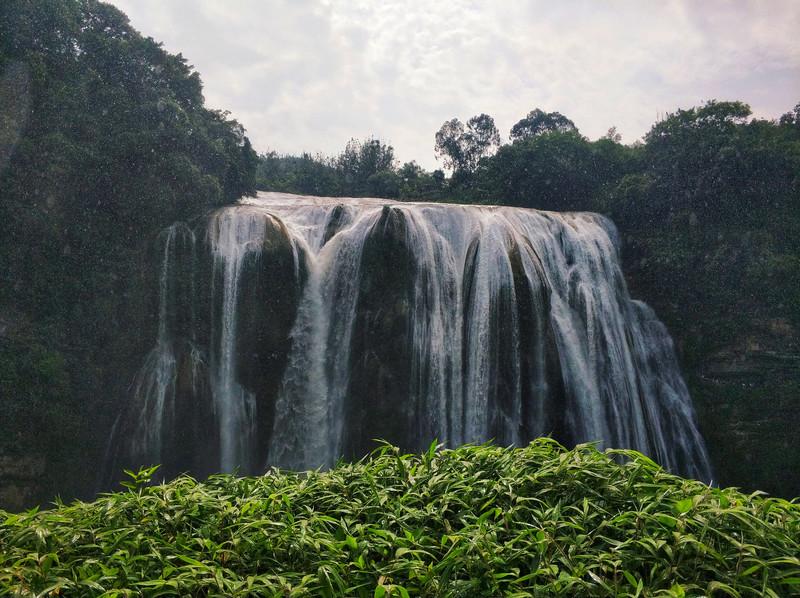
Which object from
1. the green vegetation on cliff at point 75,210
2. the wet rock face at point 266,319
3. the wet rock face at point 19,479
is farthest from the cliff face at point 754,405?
the wet rock face at point 19,479

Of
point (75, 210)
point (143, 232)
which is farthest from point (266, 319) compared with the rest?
point (75, 210)

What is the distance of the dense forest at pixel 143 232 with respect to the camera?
14.5 meters

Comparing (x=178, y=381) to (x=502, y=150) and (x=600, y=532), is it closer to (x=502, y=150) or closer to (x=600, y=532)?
(x=600, y=532)

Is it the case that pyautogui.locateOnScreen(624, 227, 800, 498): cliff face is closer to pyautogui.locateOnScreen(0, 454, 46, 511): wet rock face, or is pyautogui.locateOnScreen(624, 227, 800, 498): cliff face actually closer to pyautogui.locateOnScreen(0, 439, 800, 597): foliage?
pyautogui.locateOnScreen(0, 439, 800, 597): foliage

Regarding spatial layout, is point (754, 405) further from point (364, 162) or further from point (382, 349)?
point (364, 162)

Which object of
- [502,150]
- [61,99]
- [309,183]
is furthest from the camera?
[309,183]

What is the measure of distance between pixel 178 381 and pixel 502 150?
17458 millimetres

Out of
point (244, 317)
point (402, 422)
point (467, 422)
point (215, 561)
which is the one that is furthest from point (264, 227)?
point (215, 561)

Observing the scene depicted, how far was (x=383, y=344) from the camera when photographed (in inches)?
547

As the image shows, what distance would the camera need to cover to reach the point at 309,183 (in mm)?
34750

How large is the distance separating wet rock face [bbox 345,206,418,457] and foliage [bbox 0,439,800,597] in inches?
387

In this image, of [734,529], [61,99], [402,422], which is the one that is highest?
[61,99]

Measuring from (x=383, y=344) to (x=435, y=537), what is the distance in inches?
423

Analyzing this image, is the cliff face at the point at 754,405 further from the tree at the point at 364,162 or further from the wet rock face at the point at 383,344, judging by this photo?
the tree at the point at 364,162
